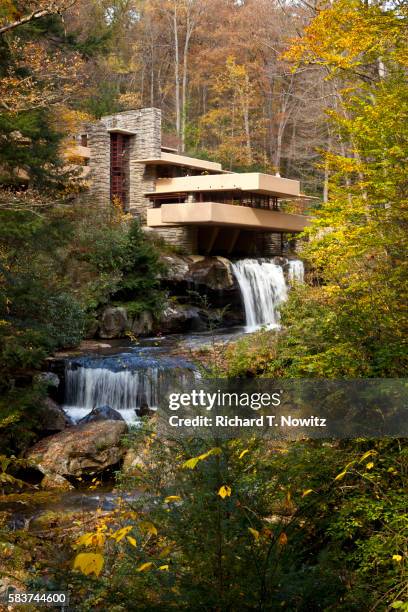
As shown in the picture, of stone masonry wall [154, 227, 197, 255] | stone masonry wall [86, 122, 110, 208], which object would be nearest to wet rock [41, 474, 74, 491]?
stone masonry wall [154, 227, 197, 255]

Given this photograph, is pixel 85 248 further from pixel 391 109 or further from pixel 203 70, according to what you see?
pixel 203 70

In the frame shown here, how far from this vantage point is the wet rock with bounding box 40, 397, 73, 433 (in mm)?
11844

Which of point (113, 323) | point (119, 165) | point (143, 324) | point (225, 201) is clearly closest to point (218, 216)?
point (225, 201)

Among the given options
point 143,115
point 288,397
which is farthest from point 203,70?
point 288,397

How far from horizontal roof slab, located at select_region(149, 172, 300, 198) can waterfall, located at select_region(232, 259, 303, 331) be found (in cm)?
259

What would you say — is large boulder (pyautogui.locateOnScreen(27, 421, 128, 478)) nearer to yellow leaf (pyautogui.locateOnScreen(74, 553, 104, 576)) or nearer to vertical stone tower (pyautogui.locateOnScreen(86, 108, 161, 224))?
yellow leaf (pyautogui.locateOnScreen(74, 553, 104, 576))

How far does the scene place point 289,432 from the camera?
410cm

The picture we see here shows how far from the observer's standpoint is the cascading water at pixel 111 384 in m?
13.0

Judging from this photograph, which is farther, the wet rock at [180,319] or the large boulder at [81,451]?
the wet rock at [180,319]

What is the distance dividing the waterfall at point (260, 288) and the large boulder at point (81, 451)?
33.8ft

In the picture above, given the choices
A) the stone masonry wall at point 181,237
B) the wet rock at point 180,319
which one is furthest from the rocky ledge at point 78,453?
the stone masonry wall at point 181,237

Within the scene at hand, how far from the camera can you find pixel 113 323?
17594 mm

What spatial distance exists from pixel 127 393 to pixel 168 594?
9.92 m

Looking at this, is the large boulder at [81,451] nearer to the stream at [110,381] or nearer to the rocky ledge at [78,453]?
the rocky ledge at [78,453]
